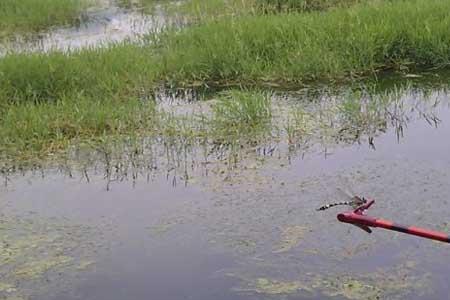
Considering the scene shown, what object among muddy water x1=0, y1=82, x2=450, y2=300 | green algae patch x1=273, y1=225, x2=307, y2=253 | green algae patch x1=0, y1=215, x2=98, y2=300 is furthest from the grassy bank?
green algae patch x1=273, y1=225, x2=307, y2=253

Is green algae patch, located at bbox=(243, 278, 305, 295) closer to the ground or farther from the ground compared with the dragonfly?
closer to the ground

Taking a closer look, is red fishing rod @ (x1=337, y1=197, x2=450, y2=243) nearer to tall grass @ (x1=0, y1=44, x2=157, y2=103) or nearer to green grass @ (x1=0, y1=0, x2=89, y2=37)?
tall grass @ (x1=0, y1=44, x2=157, y2=103)

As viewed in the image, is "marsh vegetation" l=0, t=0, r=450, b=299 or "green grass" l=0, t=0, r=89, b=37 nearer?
"marsh vegetation" l=0, t=0, r=450, b=299

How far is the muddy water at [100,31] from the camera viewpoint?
7.38 metres

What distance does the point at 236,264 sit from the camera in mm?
3279

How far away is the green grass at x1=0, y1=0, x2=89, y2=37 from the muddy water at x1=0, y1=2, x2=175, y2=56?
0.16m

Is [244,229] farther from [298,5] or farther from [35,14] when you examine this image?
[35,14]

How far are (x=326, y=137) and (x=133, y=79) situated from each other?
1706 millimetres

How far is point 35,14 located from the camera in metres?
8.55

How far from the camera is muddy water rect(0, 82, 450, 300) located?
312 centimetres

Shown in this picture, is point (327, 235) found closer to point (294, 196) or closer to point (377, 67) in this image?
point (294, 196)

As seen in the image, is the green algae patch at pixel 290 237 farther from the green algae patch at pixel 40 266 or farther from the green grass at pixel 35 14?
the green grass at pixel 35 14

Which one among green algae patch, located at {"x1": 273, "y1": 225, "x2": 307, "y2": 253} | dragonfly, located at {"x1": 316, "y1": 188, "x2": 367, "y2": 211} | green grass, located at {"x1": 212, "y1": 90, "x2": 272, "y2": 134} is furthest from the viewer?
green grass, located at {"x1": 212, "y1": 90, "x2": 272, "y2": 134}

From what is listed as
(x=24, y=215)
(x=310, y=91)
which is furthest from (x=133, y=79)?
(x=24, y=215)
